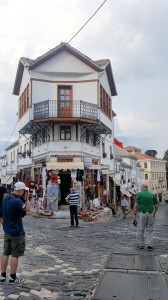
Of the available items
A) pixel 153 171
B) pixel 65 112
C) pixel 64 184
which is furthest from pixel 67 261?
pixel 153 171

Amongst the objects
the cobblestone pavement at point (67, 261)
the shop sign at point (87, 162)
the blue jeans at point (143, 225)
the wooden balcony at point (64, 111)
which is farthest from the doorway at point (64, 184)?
the blue jeans at point (143, 225)

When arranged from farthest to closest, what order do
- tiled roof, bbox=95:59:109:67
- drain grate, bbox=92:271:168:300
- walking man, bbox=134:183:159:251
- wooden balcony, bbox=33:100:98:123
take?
tiled roof, bbox=95:59:109:67, wooden balcony, bbox=33:100:98:123, walking man, bbox=134:183:159:251, drain grate, bbox=92:271:168:300

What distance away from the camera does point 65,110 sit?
25938 mm

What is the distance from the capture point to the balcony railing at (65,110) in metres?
25.4

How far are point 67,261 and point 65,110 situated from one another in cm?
1848

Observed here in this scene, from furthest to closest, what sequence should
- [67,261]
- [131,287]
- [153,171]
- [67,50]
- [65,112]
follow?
[153,171] → [67,50] → [65,112] → [67,261] → [131,287]

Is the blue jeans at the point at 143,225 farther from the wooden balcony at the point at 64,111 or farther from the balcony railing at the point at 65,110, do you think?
the balcony railing at the point at 65,110

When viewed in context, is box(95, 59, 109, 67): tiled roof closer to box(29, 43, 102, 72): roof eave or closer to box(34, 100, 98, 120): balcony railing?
box(29, 43, 102, 72): roof eave

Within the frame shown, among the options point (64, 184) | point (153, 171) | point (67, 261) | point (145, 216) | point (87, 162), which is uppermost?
point (153, 171)

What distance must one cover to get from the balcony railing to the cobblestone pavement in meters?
13.2

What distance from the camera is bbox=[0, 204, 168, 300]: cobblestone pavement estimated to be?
19.4 ft

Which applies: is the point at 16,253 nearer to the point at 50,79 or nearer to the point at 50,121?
the point at 50,121

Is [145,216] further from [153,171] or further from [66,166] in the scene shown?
[153,171]

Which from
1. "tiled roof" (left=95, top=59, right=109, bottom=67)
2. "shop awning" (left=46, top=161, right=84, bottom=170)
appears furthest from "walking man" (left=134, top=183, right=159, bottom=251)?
"tiled roof" (left=95, top=59, right=109, bottom=67)
